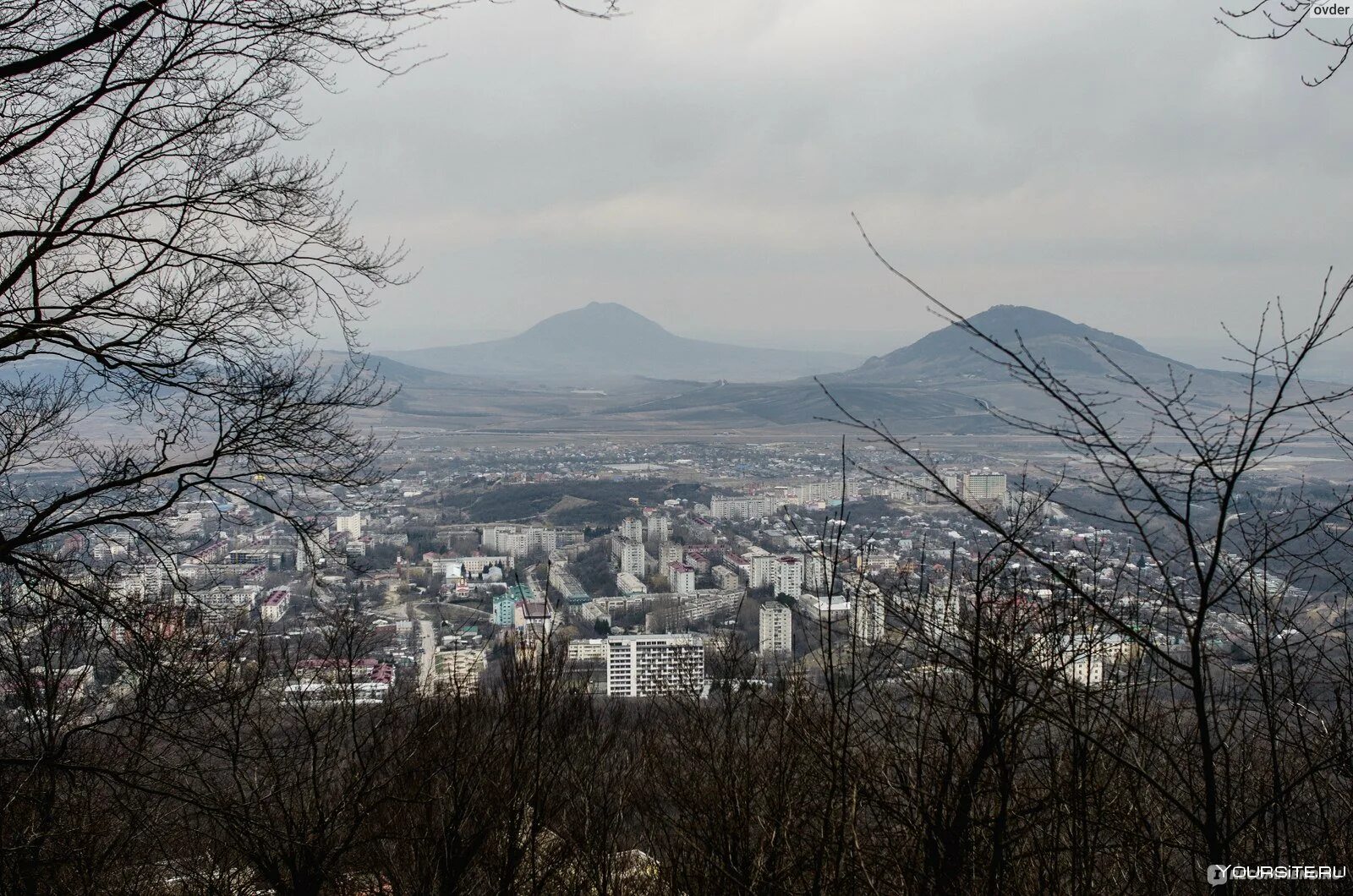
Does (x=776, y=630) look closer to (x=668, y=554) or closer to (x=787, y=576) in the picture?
(x=787, y=576)

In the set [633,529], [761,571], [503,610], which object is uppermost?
[503,610]

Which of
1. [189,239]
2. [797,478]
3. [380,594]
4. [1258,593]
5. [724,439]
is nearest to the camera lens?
[1258,593]

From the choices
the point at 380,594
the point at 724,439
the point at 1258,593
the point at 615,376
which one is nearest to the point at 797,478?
the point at 724,439

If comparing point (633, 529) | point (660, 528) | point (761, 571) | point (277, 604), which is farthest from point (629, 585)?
point (277, 604)

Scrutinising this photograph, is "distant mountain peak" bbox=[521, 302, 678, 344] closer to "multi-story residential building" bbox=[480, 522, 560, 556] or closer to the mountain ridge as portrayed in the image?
the mountain ridge

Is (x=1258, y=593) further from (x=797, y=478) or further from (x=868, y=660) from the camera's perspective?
(x=797, y=478)

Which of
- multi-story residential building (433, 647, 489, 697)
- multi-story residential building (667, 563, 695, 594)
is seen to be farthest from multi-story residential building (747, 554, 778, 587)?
multi-story residential building (433, 647, 489, 697)

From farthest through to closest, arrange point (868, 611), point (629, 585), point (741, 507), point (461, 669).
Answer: point (741, 507) → point (629, 585) → point (461, 669) → point (868, 611)
